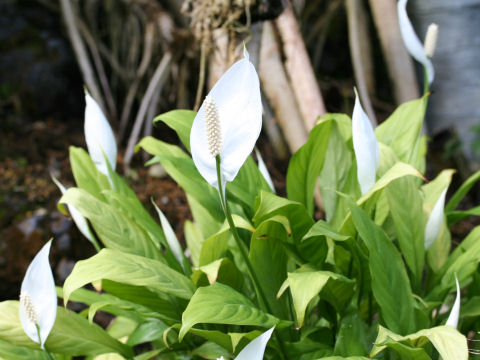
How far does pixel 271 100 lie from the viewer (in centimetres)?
172

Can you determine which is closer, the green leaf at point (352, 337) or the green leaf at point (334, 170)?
the green leaf at point (352, 337)

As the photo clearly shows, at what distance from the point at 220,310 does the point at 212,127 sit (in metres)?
0.26

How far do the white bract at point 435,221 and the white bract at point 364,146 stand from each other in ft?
0.52

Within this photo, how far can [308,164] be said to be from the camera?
3.43 ft

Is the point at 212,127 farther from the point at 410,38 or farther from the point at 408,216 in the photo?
the point at 410,38

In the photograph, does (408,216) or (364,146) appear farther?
(408,216)

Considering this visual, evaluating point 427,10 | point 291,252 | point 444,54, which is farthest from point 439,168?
point 291,252

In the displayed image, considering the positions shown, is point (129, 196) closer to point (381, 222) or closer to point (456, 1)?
point (381, 222)

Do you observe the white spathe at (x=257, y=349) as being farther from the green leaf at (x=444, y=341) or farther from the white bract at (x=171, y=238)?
the white bract at (x=171, y=238)

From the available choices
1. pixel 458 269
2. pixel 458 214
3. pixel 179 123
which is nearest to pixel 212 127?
pixel 179 123

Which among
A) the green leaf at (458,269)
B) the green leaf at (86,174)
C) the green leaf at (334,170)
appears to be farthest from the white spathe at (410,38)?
the green leaf at (86,174)

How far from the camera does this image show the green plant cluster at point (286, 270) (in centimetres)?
78

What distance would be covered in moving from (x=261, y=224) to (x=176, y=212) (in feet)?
3.54

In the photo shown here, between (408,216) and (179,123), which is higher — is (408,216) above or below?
below
